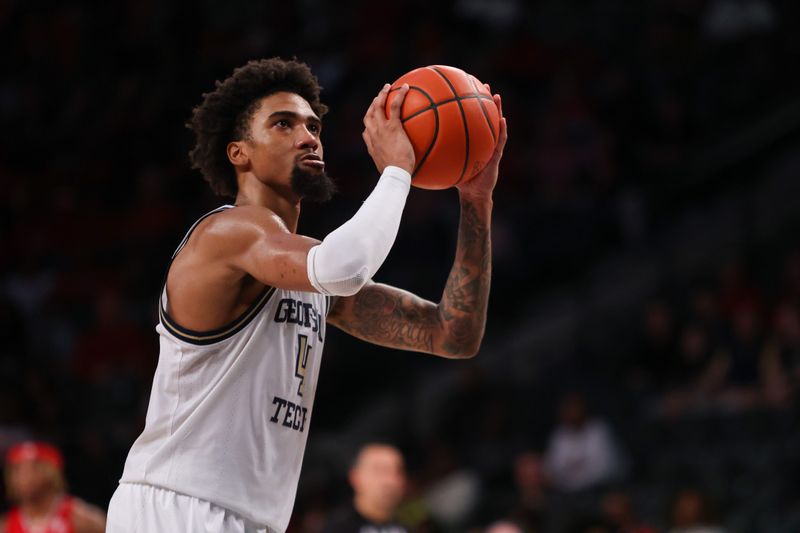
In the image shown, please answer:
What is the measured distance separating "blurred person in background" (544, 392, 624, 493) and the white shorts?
5503mm

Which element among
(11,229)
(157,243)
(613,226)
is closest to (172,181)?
(157,243)

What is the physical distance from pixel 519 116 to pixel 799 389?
4543 mm

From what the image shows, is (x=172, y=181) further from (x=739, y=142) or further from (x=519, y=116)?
(x=739, y=142)

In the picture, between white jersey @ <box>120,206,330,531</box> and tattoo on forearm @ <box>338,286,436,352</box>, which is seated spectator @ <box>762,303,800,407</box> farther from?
white jersey @ <box>120,206,330,531</box>

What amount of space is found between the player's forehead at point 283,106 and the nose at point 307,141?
7 centimetres

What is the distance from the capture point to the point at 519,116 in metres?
11.5

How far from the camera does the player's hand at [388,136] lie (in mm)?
3408

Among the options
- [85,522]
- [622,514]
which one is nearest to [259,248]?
[85,522]

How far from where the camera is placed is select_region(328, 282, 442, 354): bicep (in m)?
3.85

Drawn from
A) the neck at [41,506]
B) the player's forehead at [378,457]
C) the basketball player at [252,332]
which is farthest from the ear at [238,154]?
Result: the neck at [41,506]

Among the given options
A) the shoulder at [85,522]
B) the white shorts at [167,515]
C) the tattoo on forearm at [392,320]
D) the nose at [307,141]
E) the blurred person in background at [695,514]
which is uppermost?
the nose at [307,141]

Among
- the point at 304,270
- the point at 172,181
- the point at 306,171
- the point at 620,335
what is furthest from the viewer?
the point at 172,181

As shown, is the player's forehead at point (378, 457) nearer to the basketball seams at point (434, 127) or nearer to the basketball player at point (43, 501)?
the basketball player at point (43, 501)

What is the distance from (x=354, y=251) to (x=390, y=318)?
30.6 inches
